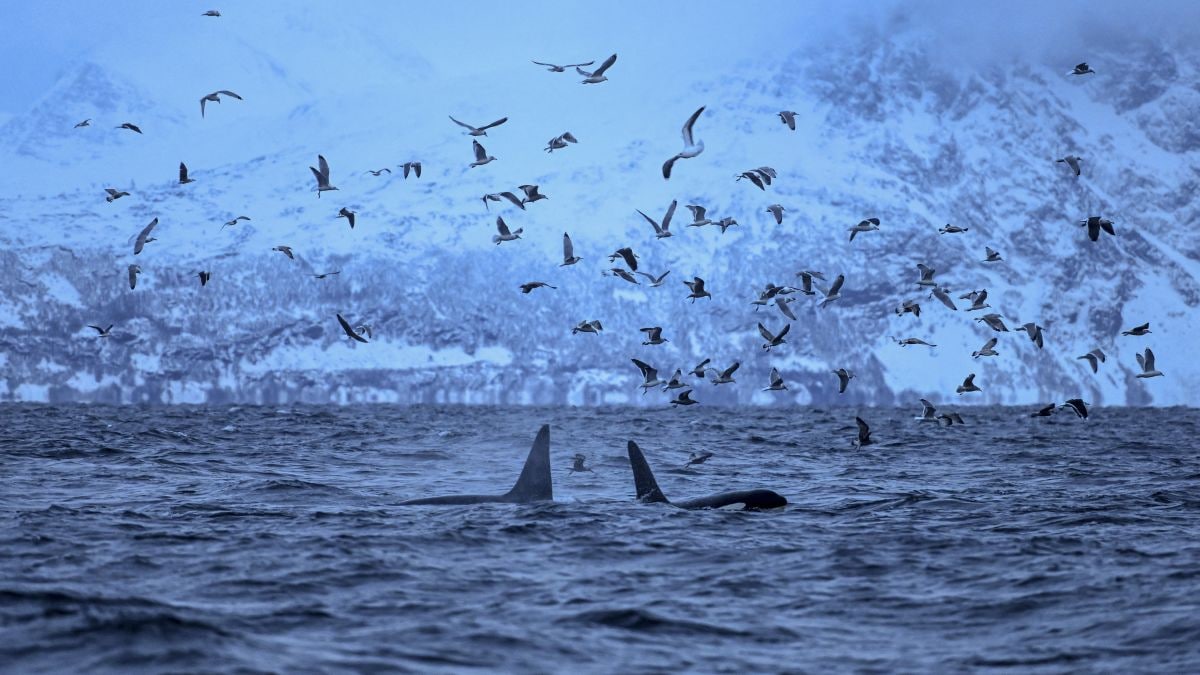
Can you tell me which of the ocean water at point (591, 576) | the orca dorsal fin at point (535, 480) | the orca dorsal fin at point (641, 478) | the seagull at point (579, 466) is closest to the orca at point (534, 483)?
the orca dorsal fin at point (535, 480)

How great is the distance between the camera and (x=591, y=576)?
64.5 feet

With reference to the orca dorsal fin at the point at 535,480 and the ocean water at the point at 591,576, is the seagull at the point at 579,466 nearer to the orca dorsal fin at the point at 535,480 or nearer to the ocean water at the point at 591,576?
the ocean water at the point at 591,576

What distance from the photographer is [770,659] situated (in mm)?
14398

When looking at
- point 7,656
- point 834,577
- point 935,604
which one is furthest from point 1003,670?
point 7,656

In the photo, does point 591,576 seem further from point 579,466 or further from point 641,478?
point 579,466

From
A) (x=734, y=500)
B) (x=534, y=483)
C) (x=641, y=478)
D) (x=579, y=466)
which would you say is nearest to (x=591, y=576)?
(x=734, y=500)

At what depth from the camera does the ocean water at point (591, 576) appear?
1437cm

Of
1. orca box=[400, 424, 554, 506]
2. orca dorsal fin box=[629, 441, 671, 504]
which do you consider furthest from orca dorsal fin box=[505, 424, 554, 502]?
orca dorsal fin box=[629, 441, 671, 504]

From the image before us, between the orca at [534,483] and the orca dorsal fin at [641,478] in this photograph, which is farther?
the orca dorsal fin at [641,478]

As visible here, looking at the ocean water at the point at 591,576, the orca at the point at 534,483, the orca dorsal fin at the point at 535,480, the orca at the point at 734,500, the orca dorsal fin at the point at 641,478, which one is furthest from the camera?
the orca dorsal fin at the point at 641,478

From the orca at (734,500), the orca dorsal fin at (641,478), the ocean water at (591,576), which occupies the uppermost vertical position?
the orca dorsal fin at (641,478)

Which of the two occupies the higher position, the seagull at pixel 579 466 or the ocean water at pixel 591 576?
the seagull at pixel 579 466

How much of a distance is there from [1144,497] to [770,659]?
19.2m

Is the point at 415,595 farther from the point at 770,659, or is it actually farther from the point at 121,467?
the point at 121,467
